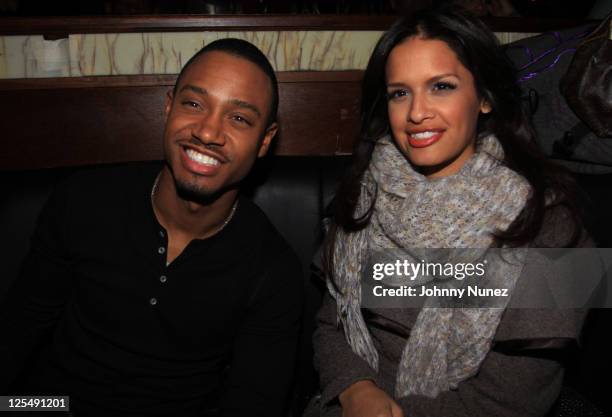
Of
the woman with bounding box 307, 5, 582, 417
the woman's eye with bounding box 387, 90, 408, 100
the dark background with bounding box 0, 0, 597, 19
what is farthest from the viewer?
the dark background with bounding box 0, 0, 597, 19

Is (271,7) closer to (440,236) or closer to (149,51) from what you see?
(149,51)

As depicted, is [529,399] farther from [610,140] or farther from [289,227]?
[289,227]

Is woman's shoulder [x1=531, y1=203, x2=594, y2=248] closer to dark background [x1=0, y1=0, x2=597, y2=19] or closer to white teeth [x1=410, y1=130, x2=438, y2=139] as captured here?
white teeth [x1=410, y1=130, x2=438, y2=139]

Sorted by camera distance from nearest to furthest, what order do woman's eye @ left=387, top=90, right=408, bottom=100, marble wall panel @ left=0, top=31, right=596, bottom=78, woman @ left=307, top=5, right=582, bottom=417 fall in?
woman @ left=307, top=5, right=582, bottom=417 < woman's eye @ left=387, top=90, right=408, bottom=100 < marble wall panel @ left=0, top=31, right=596, bottom=78

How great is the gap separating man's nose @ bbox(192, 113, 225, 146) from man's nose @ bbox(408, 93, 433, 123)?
54 centimetres

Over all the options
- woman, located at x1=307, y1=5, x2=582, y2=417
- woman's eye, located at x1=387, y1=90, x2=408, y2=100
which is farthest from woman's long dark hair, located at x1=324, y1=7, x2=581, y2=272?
woman's eye, located at x1=387, y1=90, x2=408, y2=100

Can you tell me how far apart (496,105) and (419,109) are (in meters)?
0.28

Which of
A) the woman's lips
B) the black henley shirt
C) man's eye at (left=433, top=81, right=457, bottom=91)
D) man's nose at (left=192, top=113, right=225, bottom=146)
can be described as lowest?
the black henley shirt

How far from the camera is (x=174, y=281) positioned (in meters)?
1.43

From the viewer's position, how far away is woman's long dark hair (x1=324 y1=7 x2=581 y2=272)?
1290 millimetres

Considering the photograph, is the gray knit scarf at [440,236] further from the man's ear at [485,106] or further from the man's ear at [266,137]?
the man's ear at [266,137]

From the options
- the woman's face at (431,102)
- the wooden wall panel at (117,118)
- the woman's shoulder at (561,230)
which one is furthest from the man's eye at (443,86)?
the wooden wall panel at (117,118)

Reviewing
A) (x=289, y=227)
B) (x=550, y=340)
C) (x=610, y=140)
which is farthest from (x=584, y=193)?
(x=289, y=227)

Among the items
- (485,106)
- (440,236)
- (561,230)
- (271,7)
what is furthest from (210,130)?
(271,7)
